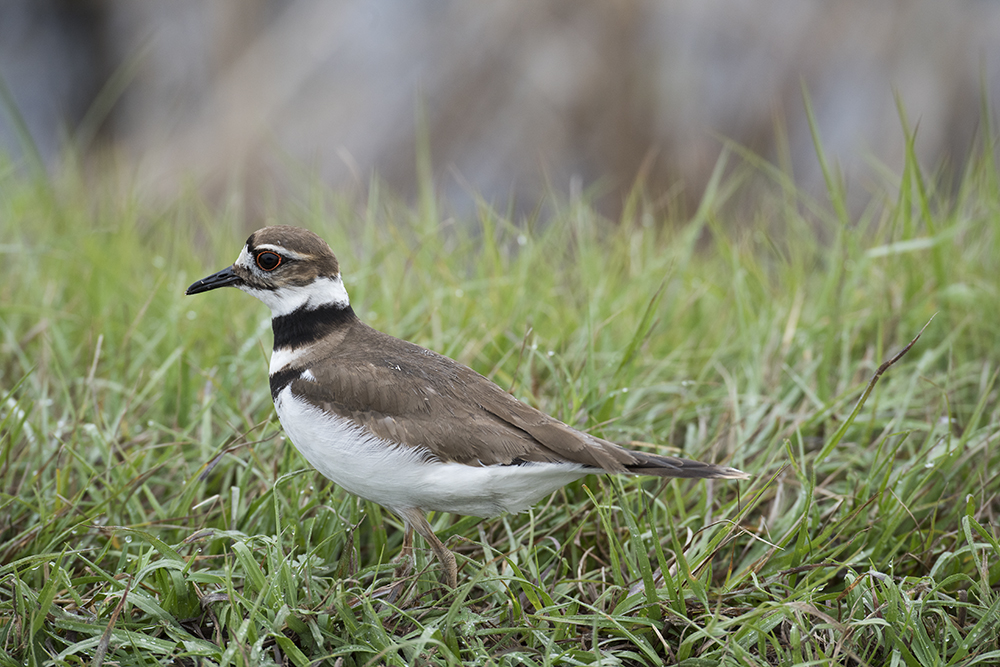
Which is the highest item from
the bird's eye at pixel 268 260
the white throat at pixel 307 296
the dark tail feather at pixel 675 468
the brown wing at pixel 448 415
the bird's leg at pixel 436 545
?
the bird's eye at pixel 268 260

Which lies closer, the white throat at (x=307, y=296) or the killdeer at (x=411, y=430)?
the killdeer at (x=411, y=430)

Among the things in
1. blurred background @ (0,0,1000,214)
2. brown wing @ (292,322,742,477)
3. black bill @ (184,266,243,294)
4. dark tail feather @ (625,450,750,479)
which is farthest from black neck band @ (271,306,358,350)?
blurred background @ (0,0,1000,214)

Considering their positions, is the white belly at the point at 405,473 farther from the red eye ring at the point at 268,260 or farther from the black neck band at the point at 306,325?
the red eye ring at the point at 268,260

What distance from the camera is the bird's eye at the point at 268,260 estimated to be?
9.88 ft

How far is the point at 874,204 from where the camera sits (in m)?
5.20

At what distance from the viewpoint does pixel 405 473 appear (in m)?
2.62

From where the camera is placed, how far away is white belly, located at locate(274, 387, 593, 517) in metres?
2.63

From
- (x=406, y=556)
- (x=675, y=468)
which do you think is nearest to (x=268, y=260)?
(x=406, y=556)

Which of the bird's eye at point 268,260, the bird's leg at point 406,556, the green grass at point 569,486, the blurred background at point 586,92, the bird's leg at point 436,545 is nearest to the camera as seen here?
the green grass at point 569,486

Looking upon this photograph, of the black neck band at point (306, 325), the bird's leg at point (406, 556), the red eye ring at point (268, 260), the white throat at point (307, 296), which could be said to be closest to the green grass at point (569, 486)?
the bird's leg at point (406, 556)

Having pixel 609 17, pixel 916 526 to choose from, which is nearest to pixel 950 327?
pixel 916 526

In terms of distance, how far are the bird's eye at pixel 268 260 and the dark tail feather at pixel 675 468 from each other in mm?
1400

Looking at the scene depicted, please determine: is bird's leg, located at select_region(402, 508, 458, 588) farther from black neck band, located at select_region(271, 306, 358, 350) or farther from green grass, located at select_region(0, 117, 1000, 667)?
black neck band, located at select_region(271, 306, 358, 350)

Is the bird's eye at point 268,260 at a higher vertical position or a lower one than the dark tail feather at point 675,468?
higher
